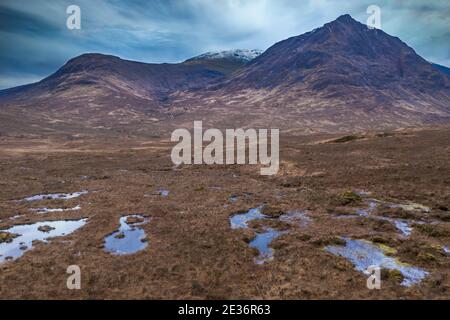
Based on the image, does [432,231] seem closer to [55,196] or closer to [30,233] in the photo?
[30,233]

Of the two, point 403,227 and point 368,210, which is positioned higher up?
point 368,210

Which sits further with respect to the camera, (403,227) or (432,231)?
(403,227)

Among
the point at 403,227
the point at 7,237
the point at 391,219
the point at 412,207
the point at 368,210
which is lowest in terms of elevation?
the point at 7,237

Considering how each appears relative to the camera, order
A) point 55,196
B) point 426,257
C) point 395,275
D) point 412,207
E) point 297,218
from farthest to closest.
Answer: point 55,196 → point 412,207 → point 297,218 → point 426,257 → point 395,275

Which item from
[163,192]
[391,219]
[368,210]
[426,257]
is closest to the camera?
[426,257]

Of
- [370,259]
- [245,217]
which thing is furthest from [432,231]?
[245,217]

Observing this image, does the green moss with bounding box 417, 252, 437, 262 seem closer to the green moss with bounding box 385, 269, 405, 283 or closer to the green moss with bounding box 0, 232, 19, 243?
the green moss with bounding box 385, 269, 405, 283

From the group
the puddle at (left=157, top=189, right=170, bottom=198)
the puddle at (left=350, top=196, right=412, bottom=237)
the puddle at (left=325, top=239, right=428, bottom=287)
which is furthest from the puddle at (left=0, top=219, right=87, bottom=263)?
the puddle at (left=350, top=196, right=412, bottom=237)
